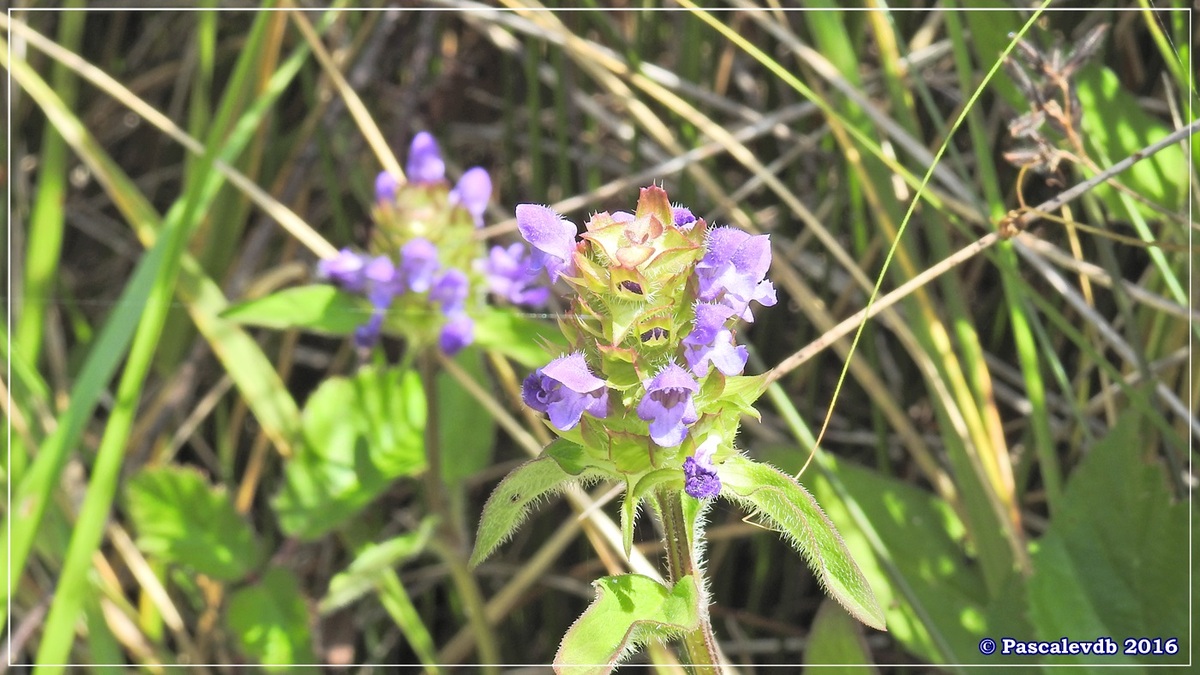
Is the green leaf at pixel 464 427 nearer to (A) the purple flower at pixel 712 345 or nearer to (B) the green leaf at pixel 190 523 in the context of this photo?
(B) the green leaf at pixel 190 523

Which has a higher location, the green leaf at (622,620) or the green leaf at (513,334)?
the green leaf at (622,620)

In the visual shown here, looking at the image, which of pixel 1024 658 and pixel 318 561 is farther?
pixel 318 561

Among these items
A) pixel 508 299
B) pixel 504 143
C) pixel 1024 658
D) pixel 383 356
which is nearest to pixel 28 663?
pixel 383 356

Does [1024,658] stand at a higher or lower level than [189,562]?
higher

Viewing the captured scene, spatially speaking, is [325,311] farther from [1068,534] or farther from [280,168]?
[1068,534]

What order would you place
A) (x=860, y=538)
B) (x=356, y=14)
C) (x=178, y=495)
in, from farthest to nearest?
(x=356, y=14) → (x=178, y=495) → (x=860, y=538)

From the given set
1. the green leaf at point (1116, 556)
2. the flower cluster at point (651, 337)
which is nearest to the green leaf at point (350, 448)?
the flower cluster at point (651, 337)
